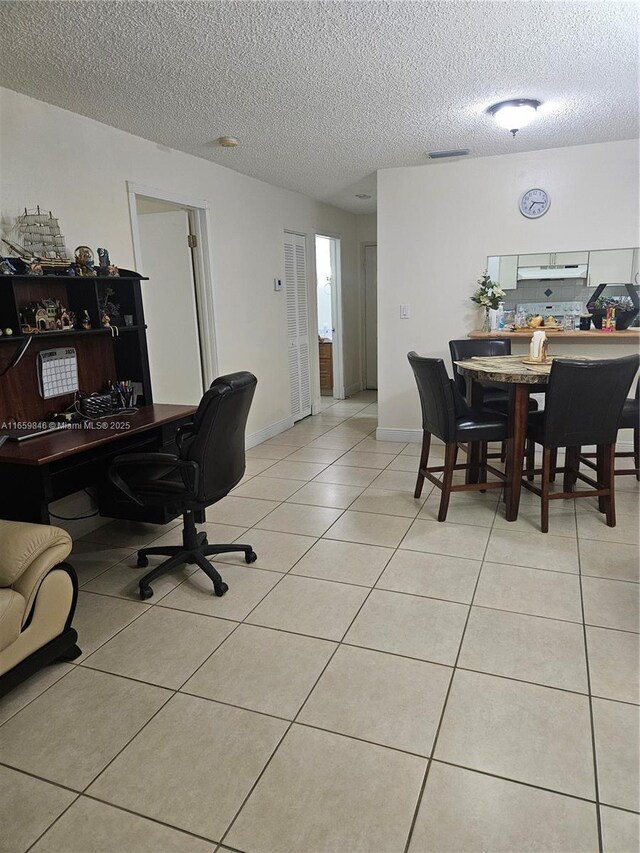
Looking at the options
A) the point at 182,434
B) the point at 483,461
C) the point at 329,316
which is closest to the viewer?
the point at 182,434

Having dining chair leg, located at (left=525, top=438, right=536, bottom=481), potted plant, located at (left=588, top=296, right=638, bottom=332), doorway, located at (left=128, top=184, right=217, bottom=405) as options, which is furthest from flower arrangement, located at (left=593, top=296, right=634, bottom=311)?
doorway, located at (left=128, top=184, right=217, bottom=405)

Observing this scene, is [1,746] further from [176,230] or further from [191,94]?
[176,230]

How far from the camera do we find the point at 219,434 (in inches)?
94.3

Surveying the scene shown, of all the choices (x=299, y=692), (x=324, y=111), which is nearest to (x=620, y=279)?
(x=324, y=111)

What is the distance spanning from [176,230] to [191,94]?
56.7 inches

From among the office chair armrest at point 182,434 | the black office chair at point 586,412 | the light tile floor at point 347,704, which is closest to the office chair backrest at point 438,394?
the black office chair at point 586,412

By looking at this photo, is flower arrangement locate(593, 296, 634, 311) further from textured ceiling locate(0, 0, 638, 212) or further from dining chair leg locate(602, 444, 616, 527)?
dining chair leg locate(602, 444, 616, 527)

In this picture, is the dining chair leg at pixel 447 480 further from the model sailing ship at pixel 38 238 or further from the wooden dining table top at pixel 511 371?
the model sailing ship at pixel 38 238

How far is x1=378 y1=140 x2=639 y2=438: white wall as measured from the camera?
13.8ft

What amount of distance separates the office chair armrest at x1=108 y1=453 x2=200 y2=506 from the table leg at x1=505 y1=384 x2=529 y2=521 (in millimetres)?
1831

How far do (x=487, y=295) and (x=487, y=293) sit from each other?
0.02 meters

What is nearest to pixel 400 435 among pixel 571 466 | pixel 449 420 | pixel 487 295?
pixel 487 295

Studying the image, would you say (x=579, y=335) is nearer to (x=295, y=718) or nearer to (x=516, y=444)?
(x=516, y=444)

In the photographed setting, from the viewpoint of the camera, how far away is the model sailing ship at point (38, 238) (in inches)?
108
